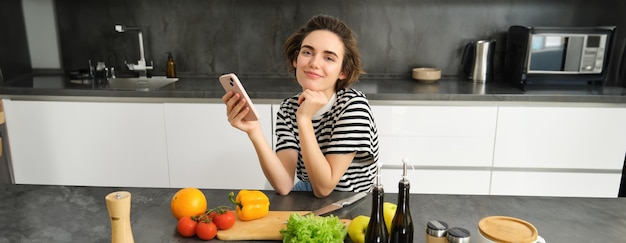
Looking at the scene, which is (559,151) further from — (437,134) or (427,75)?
(427,75)

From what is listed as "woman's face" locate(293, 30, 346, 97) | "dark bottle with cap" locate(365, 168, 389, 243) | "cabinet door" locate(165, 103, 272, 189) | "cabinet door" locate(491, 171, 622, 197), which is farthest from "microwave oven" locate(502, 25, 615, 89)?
"dark bottle with cap" locate(365, 168, 389, 243)

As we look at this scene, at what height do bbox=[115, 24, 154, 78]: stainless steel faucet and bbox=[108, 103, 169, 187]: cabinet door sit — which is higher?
bbox=[115, 24, 154, 78]: stainless steel faucet

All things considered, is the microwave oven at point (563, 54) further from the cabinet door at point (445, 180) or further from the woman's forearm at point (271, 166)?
the woman's forearm at point (271, 166)

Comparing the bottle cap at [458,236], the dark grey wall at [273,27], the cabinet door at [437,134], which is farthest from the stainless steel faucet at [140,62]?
the bottle cap at [458,236]

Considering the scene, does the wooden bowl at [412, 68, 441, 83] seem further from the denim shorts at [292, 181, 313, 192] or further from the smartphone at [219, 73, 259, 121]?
the smartphone at [219, 73, 259, 121]

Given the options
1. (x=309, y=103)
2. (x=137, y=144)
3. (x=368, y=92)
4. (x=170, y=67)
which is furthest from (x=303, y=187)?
(x=170, y=67)

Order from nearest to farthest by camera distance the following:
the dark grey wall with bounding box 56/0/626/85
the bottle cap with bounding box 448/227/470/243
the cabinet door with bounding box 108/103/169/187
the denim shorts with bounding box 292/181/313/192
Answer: the bottle cap with bounding box 448/227/470/243 < the denim shorts with bounding box 292/181/313/192 < the cabinet door with bounding box 108/103/169/187 < the dark grey wall with bounding box 56/0/626/85

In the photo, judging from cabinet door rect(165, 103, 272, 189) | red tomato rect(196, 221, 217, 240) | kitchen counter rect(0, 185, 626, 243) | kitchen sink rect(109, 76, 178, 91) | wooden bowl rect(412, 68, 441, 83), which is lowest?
cabinet door rect(165, 103, 272, 189)

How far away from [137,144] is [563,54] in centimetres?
233

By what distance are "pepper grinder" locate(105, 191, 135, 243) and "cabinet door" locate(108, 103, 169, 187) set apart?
165cm

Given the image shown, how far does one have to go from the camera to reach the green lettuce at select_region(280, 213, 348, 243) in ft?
3.07

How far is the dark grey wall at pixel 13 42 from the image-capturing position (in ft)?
9.27

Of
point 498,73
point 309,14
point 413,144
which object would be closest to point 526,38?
point 498,73

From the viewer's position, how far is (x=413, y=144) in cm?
251
